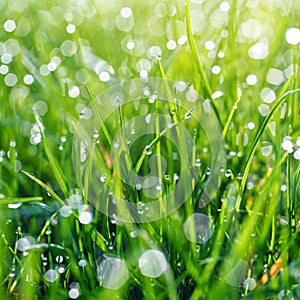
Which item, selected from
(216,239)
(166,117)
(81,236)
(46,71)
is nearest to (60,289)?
(81,236)

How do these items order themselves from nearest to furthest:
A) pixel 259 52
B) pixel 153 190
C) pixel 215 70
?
1. pixel 153 190
2. pixel 215 70
3. pixel 259 52

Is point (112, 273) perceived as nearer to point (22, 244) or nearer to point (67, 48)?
point (22, 244)

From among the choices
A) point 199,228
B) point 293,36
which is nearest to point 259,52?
point 293,36

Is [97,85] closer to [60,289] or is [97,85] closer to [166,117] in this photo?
[166,117]

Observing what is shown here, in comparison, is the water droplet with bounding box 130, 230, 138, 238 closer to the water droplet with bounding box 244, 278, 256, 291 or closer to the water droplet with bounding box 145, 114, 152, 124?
the water droplet with bounding box 244, 278, 256, 291

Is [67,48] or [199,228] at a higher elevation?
[67,48]

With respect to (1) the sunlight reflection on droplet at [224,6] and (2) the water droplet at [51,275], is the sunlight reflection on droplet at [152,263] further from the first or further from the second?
(1) the sunlight reflection on droplet at [224,6]

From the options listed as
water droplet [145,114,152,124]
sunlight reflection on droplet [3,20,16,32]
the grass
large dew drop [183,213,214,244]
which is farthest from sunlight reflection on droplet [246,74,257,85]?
sunlight reflection on droplet [3,20,16,32]
